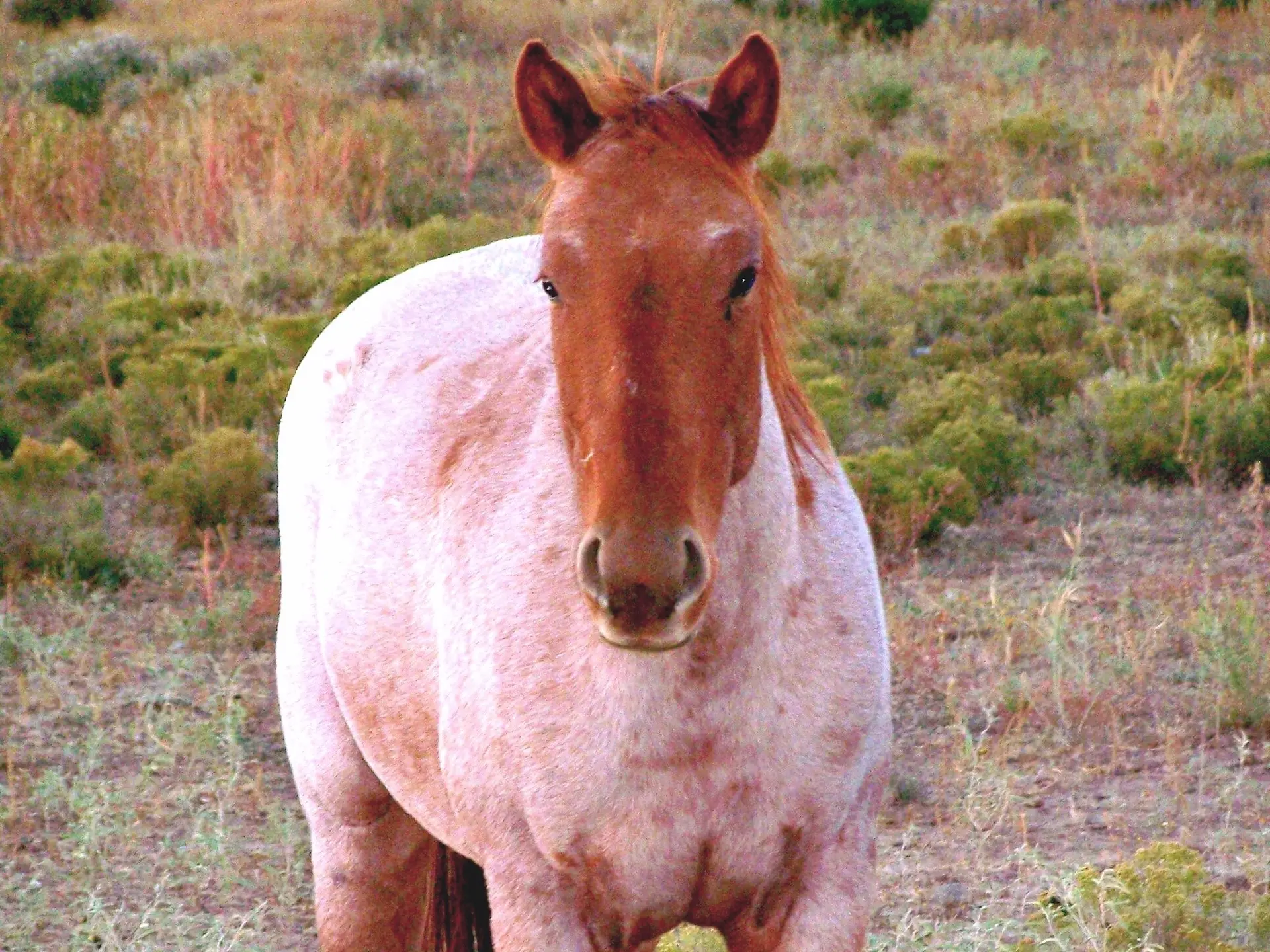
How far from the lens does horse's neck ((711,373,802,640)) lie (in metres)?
2.34

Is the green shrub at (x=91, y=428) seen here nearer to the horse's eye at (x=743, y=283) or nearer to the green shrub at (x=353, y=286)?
the green shrub at (x=353, y=286)

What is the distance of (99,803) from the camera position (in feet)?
15.0

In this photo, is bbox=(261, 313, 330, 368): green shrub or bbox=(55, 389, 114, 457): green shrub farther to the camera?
bbox=(261, 313, 330, 368): green shrub

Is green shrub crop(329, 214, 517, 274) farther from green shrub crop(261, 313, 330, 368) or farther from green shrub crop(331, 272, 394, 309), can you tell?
green shrub crop(261, 313, 330, 368)

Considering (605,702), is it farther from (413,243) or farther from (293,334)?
(413,243)

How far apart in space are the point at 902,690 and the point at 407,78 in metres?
12.4

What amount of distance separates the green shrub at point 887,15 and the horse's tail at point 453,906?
1671cm

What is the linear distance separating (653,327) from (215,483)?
4919mm

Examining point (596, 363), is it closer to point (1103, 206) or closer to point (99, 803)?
point (99, 803)

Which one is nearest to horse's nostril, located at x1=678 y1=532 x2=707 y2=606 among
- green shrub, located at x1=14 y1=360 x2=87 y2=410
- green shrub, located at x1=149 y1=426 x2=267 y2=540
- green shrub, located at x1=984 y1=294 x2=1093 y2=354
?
green shrub, located at x1=149 y1=426 x2=267 y2=540

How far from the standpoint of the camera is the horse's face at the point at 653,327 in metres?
1.99

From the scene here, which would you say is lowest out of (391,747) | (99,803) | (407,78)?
(407,78)

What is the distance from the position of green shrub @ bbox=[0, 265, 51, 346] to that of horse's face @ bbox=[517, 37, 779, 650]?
761 cm

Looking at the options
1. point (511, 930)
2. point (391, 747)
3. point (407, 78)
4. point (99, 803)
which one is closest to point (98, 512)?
point (99, 803)
